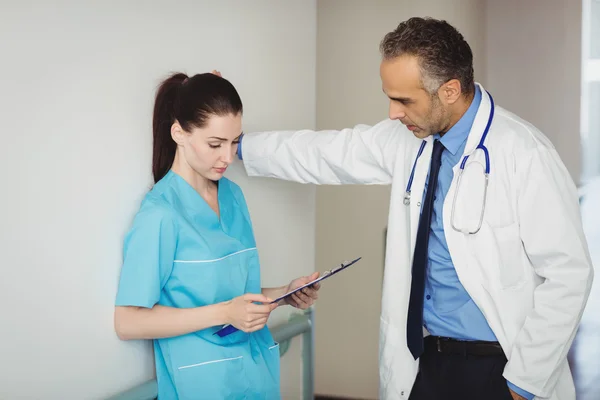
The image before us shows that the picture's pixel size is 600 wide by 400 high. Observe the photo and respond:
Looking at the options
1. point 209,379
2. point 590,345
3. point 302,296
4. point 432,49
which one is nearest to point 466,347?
point 302,296

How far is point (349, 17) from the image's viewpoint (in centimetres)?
407

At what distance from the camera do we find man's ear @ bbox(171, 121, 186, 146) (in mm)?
1726

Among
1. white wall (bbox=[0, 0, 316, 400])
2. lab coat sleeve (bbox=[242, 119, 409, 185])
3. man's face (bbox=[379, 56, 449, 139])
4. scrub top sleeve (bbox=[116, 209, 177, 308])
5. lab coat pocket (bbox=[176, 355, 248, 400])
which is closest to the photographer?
white wall (bbox=[0, 0, 316, 400])

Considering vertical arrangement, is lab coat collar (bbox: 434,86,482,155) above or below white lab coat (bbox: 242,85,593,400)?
above

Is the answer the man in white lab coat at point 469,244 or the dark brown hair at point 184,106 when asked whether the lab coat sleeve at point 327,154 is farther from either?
the dark brown hair at point 184,106

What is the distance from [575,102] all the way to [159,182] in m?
3.29

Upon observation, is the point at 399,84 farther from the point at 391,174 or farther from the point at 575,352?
the point at 575,352

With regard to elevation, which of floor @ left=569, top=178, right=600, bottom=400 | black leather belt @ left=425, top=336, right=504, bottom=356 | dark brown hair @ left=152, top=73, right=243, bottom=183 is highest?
dark brown hair @ left=152, top=73, right=243, bottom=183

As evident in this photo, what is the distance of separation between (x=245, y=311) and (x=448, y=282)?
60 cm

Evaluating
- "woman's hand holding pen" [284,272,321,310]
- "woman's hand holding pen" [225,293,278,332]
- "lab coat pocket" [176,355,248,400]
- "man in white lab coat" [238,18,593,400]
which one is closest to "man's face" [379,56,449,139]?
"man in white lab coat" [238,18,593,400]

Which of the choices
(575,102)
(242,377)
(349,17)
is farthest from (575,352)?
(242,377)

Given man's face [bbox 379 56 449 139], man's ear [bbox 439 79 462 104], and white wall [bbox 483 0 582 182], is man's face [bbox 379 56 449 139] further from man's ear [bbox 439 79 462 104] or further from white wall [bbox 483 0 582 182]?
white wall [bbox 483 0 582 182]

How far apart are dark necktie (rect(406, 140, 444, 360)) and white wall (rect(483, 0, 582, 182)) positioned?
266 centimetres

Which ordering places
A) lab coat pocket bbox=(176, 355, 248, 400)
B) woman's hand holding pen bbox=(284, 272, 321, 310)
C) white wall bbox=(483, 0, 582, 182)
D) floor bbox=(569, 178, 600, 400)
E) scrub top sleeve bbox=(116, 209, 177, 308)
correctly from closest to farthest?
scrub top sleeve bbox=(116, 209, 177, 308) < lab coat pocket bbox=(176, 355, 248, 400) < woman's hand holding pen bbox=(284, 272, 321, 310) < floor bbox=(569, 178, 600, 400) < white wall bbox=(483, 0, 582, 182)
